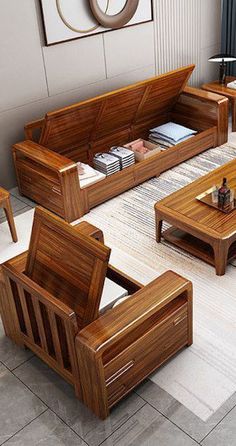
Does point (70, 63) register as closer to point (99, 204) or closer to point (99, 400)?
point (99, 204)

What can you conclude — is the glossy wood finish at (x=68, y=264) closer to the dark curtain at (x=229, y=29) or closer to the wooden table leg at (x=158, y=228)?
the wooden table leg at (x=158, y=228)

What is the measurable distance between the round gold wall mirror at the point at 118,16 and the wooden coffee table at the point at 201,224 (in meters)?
1.62

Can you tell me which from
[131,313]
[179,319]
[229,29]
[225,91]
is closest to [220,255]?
[179,319]

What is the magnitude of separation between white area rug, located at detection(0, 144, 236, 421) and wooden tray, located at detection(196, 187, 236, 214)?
38cm

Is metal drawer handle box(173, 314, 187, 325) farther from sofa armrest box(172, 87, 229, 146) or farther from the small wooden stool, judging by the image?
sofa armrest box(172, 87, 229, 146)

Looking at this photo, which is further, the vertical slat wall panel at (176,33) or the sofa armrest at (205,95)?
the vertical slat wall panel at (176,33)

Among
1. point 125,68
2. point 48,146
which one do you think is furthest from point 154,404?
point 125,68

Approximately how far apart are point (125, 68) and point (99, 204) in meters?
1.45

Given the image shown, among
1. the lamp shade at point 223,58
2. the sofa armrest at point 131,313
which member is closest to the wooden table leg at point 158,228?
the sofa armrest at point 131,313

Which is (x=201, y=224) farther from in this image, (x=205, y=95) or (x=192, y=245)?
(x=205, y=95)

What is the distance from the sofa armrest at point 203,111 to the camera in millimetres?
5262

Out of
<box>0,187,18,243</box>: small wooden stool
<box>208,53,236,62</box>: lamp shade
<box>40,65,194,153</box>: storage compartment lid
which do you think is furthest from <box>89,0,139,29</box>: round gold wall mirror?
<box>0,187,18,243</box>: small wooden stool

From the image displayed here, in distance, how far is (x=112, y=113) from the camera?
4.81 m

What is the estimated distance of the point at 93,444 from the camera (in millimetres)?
2664
